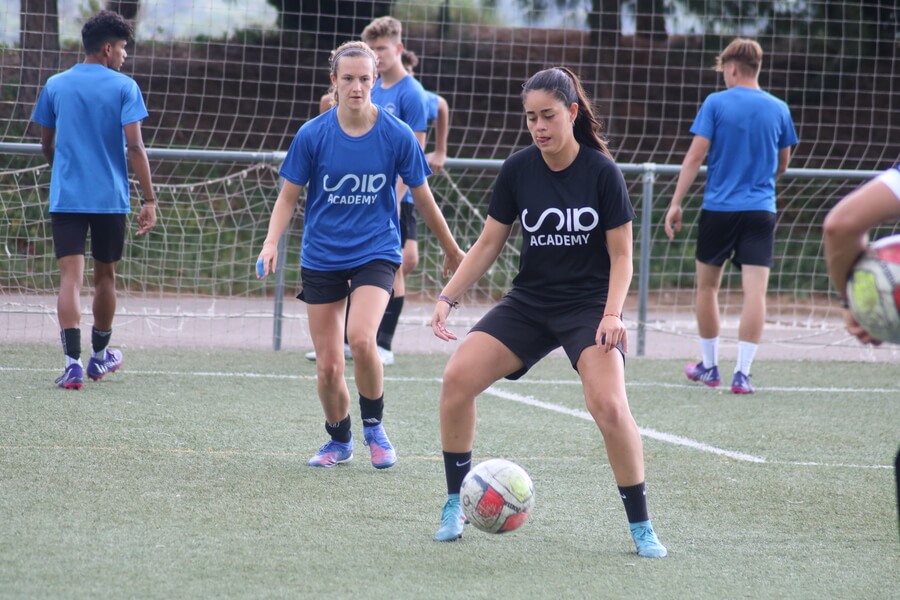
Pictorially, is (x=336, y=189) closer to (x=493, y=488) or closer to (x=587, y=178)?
(x=587, y=178)

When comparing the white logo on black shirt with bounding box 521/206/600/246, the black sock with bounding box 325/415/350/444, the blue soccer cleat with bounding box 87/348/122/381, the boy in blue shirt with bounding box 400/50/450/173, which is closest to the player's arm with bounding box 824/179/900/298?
the white logo on black shirt with bounding box 521/206/600/246

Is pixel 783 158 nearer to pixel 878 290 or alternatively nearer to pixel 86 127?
pixel 86 127

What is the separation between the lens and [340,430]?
541 cm

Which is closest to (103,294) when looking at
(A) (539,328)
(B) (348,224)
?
(B) (348,224)

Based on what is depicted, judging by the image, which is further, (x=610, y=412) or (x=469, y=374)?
(x=469, y=374)

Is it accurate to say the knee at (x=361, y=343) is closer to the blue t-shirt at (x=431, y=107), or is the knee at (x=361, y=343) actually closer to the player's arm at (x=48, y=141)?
the player's arm at (x=48, y=141)

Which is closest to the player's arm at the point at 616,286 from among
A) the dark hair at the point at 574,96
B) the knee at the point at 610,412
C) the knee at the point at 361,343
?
the knee at the point at 610,412

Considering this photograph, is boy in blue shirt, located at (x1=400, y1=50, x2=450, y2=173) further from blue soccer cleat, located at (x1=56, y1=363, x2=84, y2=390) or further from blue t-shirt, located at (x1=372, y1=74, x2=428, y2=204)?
blue soccer cleat, located at (x1=56, y1=363, x2=84, y2=390)

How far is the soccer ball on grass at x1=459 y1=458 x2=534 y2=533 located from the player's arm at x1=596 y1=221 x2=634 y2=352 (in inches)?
22.2

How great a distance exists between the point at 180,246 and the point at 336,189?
6509 millimetres

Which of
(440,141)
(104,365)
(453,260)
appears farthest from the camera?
(440,141)

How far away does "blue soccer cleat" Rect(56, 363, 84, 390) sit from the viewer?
693cm

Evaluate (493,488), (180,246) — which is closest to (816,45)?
(180,246)

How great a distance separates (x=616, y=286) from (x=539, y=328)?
358 millimetres
